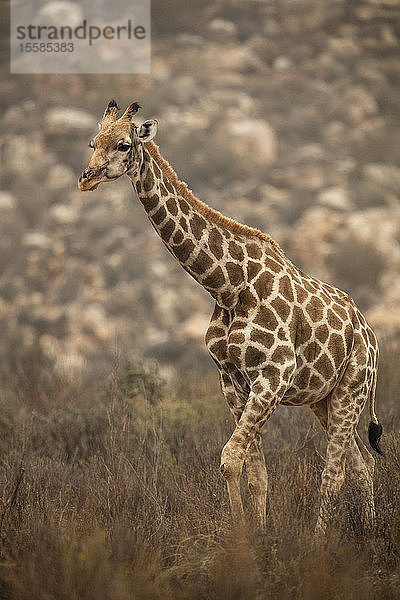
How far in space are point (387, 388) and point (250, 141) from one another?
12.3 m

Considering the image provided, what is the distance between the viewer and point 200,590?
3768mm

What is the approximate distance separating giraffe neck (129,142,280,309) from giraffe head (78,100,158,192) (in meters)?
0.09

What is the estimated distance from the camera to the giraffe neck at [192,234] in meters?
4.57

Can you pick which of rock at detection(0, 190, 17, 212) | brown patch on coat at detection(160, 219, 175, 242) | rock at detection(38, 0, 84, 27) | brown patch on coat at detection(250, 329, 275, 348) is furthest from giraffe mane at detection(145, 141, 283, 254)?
rock at detection(38, 0, 84, 27)

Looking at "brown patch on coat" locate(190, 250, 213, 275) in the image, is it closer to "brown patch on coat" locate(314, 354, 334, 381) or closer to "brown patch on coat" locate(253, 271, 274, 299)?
"brown patch on coat" locate(253, 271, 274, 299)

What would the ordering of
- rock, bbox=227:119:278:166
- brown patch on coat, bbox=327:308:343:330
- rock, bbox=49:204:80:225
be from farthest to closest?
rock, bbox=227:119:278:166 < rock, bbox=49:204:80:225 < brown patch on coat, bbox=327:308:343:330

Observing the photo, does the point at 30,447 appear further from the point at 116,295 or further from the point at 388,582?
the point at 116,295

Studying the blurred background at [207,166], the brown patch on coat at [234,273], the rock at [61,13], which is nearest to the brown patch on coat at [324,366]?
the brown patch on coat at [234,273]

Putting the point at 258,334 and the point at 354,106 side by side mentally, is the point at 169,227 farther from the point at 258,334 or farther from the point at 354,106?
the point at 354,106

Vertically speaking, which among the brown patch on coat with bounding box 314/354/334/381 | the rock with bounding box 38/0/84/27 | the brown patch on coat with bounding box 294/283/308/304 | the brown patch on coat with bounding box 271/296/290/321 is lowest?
the brown patch on coat with bounding box 314/354/334/381

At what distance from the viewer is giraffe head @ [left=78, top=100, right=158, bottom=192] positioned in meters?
4.34

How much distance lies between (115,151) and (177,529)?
7.24 feet

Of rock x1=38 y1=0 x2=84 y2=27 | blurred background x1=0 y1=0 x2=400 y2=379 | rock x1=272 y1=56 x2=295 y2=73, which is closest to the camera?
blurred background x1=0 y1=0 x2=400 y2=379

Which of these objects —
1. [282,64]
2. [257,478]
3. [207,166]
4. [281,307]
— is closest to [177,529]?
[257,478]
